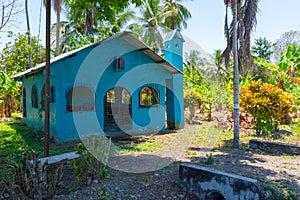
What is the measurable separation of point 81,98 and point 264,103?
7766 mm

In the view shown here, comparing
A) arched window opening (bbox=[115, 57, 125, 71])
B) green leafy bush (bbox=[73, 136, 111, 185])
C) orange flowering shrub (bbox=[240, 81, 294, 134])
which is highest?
arched window opening (bbox=[115, 57, 125, 71])

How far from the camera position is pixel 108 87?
11.3 metres

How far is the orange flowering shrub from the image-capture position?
31.7 ft

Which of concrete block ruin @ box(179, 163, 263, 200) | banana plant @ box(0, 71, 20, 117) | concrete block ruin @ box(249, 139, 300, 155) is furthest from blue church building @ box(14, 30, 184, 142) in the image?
concrete block ruin @ box(179, 163, 263, 200)

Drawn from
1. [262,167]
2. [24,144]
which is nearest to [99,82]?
[24,144]

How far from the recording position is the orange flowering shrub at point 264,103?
9.65 m

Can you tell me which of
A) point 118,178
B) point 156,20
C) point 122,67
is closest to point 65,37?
point 156,20

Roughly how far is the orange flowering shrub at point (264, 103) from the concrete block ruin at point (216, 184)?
5.65m

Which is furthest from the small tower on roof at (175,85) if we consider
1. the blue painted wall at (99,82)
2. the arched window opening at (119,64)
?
the arched window opening at (119,64)

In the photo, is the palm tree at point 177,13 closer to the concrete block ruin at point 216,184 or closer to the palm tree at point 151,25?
the palm tree at point 151,25

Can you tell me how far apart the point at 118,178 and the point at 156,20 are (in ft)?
82.9

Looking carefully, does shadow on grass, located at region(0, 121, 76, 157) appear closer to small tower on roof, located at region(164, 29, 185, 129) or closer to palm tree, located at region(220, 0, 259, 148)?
small tower on roof, located at region(164, 29, 185, 129)

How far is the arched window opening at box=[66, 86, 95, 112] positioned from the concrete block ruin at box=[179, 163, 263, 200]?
6539 millimetres

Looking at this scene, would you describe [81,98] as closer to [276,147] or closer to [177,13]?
[276,147]
